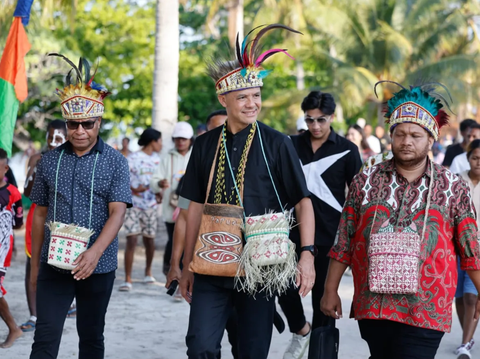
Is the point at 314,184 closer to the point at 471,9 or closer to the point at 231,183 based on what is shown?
the point at 231,183

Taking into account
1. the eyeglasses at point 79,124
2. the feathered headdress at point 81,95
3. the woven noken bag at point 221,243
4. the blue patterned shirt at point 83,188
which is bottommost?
the woven noken bag at point 221,243

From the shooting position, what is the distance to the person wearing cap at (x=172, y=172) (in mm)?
9781

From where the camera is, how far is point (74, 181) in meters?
5.00

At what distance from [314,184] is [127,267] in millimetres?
Result: 4218

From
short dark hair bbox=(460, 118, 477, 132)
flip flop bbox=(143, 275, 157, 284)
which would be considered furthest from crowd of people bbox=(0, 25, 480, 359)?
short dark hair bbox=(460, 118, 477, 132)

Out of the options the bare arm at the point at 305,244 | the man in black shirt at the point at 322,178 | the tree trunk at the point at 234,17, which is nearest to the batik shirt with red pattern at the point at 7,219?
the man in black shirt at the point at 322,178

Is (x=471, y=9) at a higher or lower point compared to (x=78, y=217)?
higher

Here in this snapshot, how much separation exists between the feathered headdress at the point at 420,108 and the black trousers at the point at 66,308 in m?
2.19

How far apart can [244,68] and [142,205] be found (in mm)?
6007

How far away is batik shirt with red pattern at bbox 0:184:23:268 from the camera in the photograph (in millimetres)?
6824

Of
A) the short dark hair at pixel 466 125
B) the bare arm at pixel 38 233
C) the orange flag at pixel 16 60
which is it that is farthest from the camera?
the short dark hair at pixel 466 125

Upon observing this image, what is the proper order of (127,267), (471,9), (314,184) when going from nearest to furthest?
(314,184) < (127,267) < (471,9)

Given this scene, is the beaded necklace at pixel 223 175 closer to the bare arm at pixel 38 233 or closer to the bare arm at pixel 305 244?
the bare arm at pixel 305 244

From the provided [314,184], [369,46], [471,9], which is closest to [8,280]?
[314,184]
